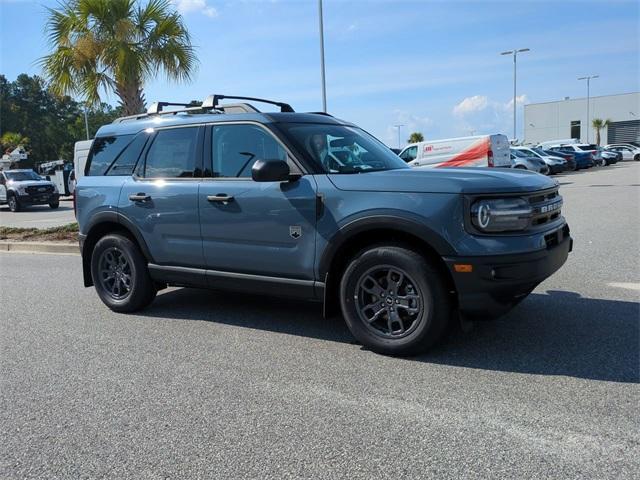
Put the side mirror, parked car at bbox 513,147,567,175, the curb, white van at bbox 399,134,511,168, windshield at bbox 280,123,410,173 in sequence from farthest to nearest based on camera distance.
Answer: parked car at bbox 513,147,567,175
white van at bbox 399,134,511,168
the curb
windshield at bbox 280,123,410,173
the side mirror

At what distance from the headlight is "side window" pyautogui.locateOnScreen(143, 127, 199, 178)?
262cm

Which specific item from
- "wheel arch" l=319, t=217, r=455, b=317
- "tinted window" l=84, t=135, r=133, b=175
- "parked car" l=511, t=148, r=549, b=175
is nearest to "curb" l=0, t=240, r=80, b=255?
"tinted window" l=84, t=135, r=133, b=175

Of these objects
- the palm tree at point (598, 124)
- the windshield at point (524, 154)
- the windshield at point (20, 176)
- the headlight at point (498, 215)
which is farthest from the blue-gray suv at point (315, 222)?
the palm tree at point (598, 124)

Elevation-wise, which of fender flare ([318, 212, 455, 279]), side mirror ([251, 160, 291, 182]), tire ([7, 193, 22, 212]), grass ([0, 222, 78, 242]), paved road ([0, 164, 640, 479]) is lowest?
paved road ([0, 164, 640, 479])

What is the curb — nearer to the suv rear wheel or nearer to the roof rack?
the roof rack

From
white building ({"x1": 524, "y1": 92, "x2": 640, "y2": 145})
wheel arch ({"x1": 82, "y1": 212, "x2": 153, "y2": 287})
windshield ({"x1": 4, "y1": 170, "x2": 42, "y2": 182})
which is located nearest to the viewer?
wheel arch ({"x1": 82, "y1": 212, "x2": 153, "y2": 287})

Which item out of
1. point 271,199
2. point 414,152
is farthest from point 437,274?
point 414,152

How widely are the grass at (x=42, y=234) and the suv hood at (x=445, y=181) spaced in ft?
28.6

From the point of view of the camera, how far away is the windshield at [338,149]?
15.7 ft

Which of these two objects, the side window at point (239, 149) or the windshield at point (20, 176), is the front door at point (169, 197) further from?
the windshield at point (20, 176)

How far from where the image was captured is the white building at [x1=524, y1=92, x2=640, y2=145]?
77.9 metres

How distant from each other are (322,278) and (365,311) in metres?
0.43

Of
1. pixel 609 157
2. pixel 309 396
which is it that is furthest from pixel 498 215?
pixel 609 157

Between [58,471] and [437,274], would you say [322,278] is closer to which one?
[437,274]
